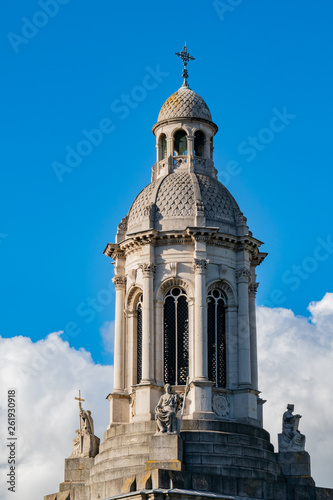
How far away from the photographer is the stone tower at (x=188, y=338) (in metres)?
53.3

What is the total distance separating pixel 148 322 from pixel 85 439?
22.7 ft

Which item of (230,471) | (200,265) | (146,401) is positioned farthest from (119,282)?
(230,471)

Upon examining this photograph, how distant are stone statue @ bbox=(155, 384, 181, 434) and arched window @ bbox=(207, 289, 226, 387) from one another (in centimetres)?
455

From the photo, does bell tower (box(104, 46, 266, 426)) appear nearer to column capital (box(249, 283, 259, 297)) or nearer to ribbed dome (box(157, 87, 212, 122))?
column capital (box(249, 283, 259, 297))

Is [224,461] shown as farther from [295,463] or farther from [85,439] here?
[85,439]

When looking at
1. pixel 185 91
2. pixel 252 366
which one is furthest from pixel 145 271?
pixel 185 91

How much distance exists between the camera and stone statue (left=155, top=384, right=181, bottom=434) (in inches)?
2062

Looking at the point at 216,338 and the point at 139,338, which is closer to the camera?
the point at 216,338

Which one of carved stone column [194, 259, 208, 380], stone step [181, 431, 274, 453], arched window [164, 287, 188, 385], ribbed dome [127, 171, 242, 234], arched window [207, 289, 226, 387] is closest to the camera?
stone step [181, 431, 274, 453]

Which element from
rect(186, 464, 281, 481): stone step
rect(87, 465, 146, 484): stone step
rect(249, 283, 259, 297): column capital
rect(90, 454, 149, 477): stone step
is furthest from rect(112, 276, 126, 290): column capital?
rect(186, 464, 281, 481): stone step

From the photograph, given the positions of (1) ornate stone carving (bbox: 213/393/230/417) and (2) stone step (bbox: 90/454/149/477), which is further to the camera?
(1) ornate stone carving (bbox: 213/393/230/417)

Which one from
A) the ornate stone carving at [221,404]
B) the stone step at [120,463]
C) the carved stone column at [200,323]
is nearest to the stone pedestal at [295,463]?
the ornate stone carving at [221,404]

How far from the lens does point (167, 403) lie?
5306 centimetres

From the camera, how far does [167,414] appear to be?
172ft
